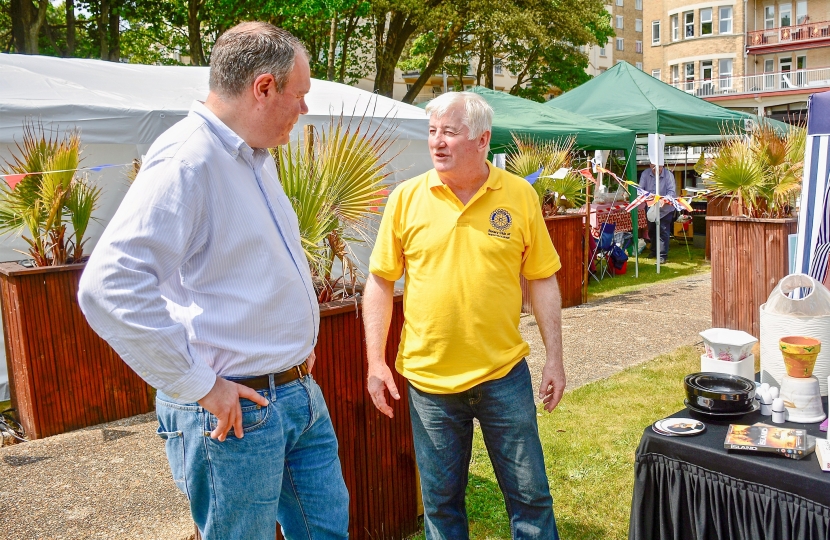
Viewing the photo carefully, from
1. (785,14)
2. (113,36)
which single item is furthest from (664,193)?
(785,14)

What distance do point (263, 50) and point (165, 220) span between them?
496 millimetres

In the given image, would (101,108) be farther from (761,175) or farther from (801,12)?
(801,12)

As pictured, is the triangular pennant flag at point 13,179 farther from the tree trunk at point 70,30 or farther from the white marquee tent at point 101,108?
the tree trunk at point 70,30

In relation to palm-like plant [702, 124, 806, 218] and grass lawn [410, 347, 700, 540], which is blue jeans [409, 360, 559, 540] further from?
palm-like plant [702, 124, 806, 218]

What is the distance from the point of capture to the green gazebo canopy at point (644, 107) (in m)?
12.6

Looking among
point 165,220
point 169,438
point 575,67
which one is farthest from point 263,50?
point 575,67

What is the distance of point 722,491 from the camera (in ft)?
7.41

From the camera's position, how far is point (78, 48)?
19203 millimetres

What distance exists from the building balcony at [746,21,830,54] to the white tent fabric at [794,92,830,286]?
46.3 m

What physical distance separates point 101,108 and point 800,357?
551cm

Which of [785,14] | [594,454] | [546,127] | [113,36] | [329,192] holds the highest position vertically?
[785,14]

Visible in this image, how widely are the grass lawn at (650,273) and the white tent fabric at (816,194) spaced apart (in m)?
5.32

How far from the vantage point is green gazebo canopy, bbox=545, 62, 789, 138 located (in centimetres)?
1262

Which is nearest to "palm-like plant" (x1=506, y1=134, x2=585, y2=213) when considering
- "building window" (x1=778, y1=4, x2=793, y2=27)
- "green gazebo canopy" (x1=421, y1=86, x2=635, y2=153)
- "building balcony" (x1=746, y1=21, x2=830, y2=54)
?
"green gazebo canopy" (x1=421, y1=86, x2=635, y2=153)
